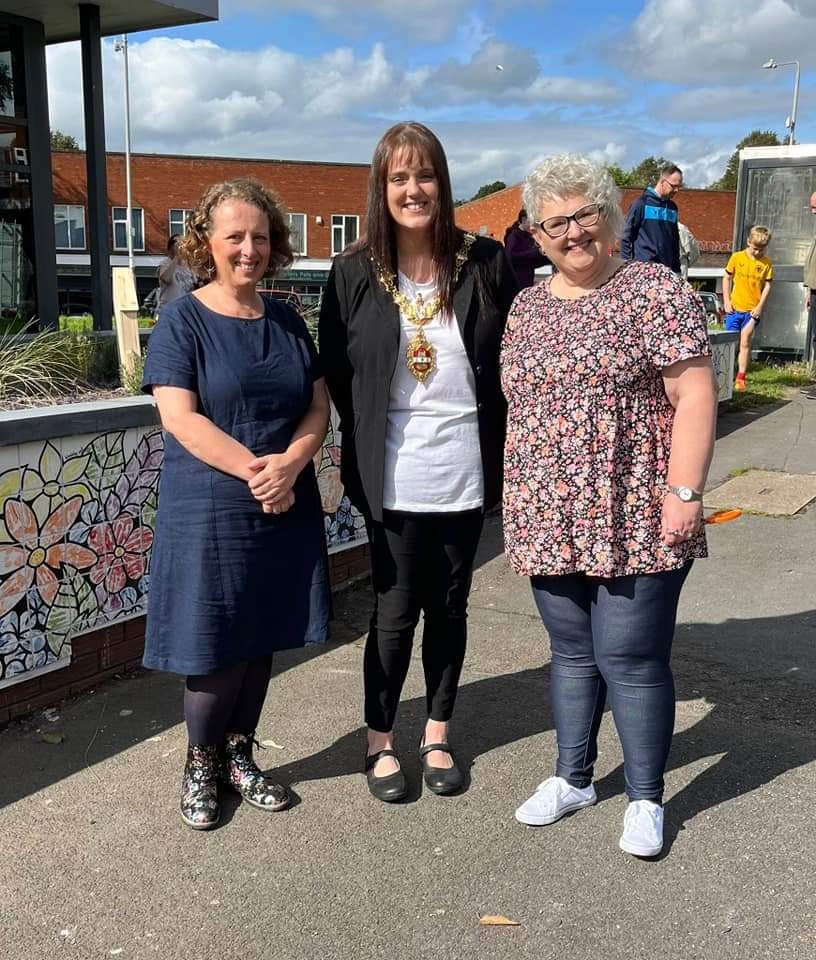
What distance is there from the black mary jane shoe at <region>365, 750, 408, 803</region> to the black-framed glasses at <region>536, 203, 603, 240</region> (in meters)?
1.81

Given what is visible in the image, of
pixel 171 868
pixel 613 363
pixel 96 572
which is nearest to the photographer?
pixel 613 363

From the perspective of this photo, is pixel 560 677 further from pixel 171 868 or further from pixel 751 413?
pixel 751 413

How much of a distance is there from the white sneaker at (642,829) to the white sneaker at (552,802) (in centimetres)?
19

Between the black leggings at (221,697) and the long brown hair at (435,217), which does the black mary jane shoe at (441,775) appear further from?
the long brown hair at (435,217)

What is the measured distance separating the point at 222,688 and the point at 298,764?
2.04ft

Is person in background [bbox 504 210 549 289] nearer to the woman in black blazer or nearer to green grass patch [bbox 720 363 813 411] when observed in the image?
green grass patch [bbox 720 363 813 411]

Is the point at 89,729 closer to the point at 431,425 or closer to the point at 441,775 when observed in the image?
the point at 441,775

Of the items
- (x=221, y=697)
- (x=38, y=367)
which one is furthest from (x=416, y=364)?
(x=38, y=367)

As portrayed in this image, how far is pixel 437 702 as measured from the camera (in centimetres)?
338

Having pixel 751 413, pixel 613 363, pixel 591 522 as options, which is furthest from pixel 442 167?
pixel 751 413

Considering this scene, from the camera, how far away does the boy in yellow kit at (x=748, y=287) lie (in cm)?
1211

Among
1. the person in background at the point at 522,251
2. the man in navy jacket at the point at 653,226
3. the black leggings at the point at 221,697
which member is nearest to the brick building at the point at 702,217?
the man in navy jacket at the point at 653,226

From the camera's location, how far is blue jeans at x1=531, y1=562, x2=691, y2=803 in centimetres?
281

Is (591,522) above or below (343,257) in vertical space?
below
